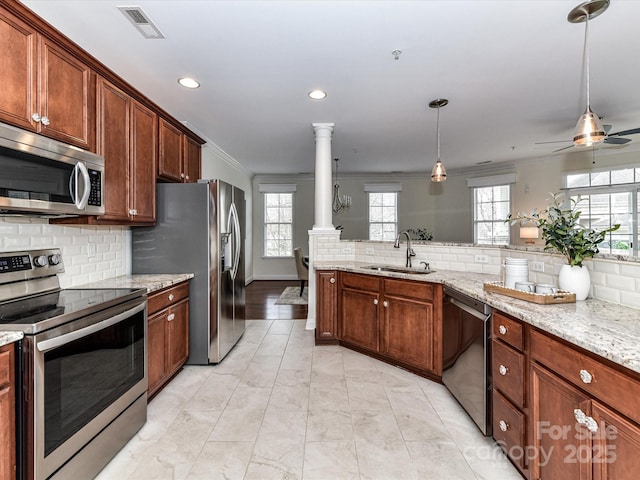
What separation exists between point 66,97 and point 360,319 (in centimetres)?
286

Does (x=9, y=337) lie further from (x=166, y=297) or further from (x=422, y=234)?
(x=422, y=234)

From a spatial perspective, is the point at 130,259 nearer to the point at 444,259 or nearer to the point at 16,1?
the point at 16,1

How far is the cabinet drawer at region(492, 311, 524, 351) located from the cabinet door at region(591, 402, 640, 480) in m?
0.46

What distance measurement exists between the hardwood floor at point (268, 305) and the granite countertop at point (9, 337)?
3451 mm

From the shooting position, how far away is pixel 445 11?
192cm

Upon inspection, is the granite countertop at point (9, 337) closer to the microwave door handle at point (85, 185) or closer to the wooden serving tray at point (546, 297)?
the microwave door handle at point (85, 185)

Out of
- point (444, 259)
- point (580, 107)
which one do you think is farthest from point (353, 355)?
point (580, 107)

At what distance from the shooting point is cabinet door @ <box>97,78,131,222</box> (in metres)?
2.21

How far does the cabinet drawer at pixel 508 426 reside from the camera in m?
1.58

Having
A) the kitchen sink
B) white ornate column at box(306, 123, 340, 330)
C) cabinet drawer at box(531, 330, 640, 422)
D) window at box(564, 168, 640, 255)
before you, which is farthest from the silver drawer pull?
window at box(564, 168, 640, 255)

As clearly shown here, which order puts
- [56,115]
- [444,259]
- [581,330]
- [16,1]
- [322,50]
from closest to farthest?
[581,330], [16,1], [56,115], [322,50], [444,259]

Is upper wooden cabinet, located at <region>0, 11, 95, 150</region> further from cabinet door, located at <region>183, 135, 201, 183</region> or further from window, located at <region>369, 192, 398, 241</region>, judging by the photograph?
window, located at <region>369, 192, 398, 241</region>

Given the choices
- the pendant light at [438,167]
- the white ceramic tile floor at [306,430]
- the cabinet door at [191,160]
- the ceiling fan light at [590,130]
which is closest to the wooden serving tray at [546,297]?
the white ceramic tile floor at [306,430]

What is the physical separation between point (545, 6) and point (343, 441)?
2829 millimetres
